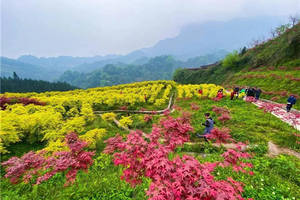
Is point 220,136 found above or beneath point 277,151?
above

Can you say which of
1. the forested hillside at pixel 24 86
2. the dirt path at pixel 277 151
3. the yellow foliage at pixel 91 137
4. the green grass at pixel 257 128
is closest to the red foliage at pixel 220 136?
the green grass at pixel 257 128

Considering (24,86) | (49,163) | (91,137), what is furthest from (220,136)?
(24,86)

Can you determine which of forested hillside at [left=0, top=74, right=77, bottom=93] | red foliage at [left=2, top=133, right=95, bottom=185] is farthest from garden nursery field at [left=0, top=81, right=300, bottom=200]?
forested hillside at [left=0, top=74, right=77, bottom=93]

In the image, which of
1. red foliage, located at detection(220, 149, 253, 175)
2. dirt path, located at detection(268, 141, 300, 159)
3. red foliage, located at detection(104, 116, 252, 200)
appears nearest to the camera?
red foliage, located at detection(104, 116, 252, 200)

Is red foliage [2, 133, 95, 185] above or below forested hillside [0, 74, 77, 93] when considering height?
below

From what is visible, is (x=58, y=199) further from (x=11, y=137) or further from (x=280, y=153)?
(x=280, y=153)

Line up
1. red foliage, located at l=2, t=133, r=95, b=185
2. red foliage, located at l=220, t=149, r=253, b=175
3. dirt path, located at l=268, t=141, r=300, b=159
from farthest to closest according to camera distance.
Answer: dirt path, located at l=268, t=141, r=300, b=159, red foliage, located at l=2, t=133, r=95, b=185, red foliage, located at l=220, t=149, r=253, b=175

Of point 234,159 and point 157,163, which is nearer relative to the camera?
point 157,163

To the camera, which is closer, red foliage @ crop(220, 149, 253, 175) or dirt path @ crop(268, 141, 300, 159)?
red foliage @ crop(220, 149, 253, 175)

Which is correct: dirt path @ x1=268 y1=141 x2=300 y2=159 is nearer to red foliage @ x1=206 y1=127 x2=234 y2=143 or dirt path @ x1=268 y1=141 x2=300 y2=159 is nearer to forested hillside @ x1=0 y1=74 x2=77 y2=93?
red foliage @ x1=206 y1=127 x2=234 y2=143

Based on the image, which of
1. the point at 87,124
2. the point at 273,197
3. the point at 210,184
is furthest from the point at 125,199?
the point at 87,124

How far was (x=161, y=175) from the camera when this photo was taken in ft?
9.10

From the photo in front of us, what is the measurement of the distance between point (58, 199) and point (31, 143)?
16.3 feet

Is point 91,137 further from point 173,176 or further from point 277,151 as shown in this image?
point 277,151
